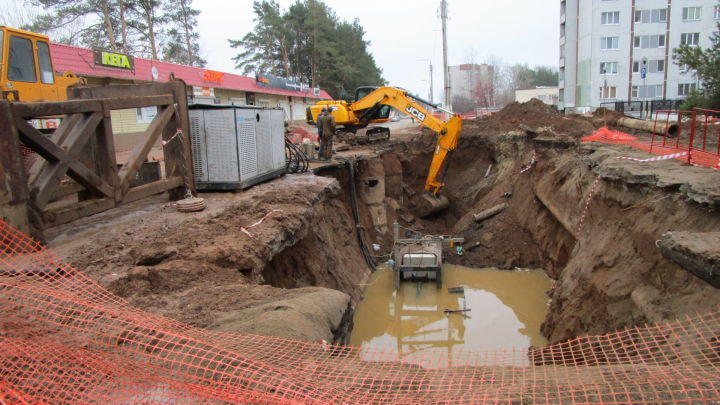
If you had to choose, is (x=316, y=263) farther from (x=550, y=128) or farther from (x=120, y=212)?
(x=550, y=128)

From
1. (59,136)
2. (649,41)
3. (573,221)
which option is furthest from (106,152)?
(649,41)

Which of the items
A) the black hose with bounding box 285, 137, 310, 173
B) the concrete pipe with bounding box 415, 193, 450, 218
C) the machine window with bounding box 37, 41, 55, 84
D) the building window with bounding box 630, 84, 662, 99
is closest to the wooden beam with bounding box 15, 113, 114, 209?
the machine window with bounding box 37, 41, 55, 84

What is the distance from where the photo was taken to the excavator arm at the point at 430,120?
15.1 metres

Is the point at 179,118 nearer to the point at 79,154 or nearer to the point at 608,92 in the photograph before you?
the point at 79,154

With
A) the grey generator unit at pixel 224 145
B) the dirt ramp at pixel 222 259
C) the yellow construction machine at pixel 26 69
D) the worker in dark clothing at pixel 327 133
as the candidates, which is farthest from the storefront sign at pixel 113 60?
the dirt ramp at pixel 222 259

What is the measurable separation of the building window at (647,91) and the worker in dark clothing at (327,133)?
40.5m

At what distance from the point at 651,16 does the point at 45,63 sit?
161ft

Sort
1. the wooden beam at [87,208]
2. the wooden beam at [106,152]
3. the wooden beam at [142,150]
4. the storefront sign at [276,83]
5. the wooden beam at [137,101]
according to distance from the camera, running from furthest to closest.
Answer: the storefront sign at [276,83]
the wooden beam at [142,150]
the wooden beam at [137,101]
the wooden beam at [106,152]
the wooden beam at [87,208]

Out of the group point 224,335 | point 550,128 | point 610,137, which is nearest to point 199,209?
point 224,335

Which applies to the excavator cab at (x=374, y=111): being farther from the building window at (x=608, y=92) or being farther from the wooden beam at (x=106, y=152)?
the building window at (x=608, y=92)

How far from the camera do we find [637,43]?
43.5 metres

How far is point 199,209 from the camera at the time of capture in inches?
301

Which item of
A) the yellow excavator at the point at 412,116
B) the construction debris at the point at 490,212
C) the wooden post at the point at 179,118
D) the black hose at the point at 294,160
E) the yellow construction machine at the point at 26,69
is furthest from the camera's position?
the yellow excavator at the point at 412,116

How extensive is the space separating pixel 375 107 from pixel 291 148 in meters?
6.27
